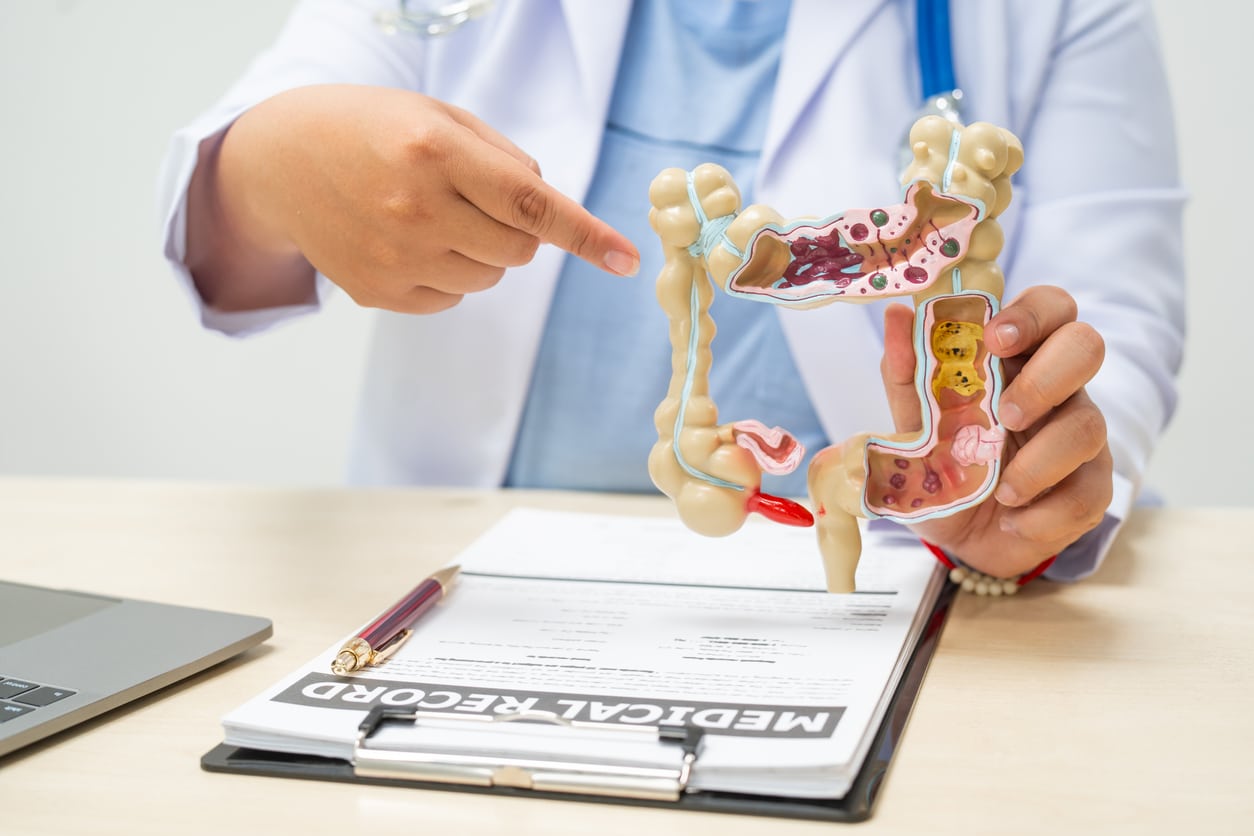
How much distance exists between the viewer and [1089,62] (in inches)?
33.8

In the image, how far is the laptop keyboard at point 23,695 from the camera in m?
0.47

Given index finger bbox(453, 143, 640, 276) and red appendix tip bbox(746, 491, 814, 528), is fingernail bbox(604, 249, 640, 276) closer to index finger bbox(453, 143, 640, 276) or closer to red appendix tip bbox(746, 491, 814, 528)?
index finger bbox(453, 143, 640, 276)

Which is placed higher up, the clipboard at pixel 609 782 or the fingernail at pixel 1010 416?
the fingernail at pixel 1010 416

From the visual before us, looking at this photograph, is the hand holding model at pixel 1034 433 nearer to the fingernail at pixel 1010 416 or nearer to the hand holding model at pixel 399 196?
the fingernail at pixel 1010 416

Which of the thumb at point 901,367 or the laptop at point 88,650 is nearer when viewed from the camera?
the laptop at point 88,650

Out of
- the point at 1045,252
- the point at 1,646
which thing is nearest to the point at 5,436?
the point at 1,646

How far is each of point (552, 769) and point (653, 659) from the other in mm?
109

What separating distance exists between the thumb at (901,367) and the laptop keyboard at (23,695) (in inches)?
16.2

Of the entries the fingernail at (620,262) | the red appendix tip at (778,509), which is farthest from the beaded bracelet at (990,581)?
the fingernail at (620,262)

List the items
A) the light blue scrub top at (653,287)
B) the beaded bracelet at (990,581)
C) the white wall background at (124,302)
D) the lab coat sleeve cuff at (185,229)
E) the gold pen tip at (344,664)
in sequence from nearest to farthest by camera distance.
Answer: the gold pen tip at (344,664), the beaded bracelet at (990,581), the lab coat sleeve cuff at (185,229), the light blue scrub top at (653,287), the white wall background at (124,302)

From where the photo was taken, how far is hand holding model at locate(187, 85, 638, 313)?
0.57m

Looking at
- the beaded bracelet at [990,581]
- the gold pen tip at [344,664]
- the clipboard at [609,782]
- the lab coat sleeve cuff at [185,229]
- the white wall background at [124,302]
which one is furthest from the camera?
the white wall background at [124,302]

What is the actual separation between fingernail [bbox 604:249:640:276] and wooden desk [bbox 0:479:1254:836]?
0.72 ft

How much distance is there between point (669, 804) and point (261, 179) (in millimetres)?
460
